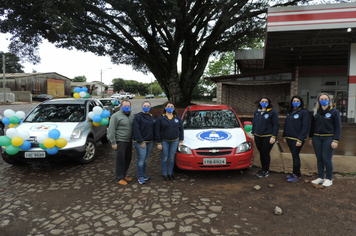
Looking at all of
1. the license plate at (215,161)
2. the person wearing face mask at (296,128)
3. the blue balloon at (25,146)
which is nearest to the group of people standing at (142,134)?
the license plate at (215,161)

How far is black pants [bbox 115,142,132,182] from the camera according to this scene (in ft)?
14.9

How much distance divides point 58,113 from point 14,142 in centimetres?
166

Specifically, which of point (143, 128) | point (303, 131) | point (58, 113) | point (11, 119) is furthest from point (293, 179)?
point (11, 119)

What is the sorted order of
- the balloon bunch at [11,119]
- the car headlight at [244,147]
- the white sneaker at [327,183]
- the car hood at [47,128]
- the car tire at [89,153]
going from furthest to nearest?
the balloon bunch at [11,119] < the car tire at [89,153] < the car hood at [47,128] < the car headlight at [244,147] < the white sneaker at [327,183]

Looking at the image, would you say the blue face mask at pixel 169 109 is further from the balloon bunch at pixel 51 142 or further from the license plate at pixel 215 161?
the balloon bunch at pixel 51 142

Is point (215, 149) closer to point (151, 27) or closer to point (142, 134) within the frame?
point (142, 134)

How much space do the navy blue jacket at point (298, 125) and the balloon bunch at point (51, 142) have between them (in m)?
4.57

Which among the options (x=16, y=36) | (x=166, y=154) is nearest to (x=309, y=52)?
(x=166, y=154)

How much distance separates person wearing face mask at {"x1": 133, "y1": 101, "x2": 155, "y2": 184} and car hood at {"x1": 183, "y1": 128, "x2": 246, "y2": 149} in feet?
2.49

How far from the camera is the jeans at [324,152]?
13.6ft

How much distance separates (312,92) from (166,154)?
17042 mm

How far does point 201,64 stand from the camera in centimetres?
1527

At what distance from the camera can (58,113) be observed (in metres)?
6.35

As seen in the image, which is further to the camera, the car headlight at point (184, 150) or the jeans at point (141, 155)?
the car headlight at point (184, 150)
